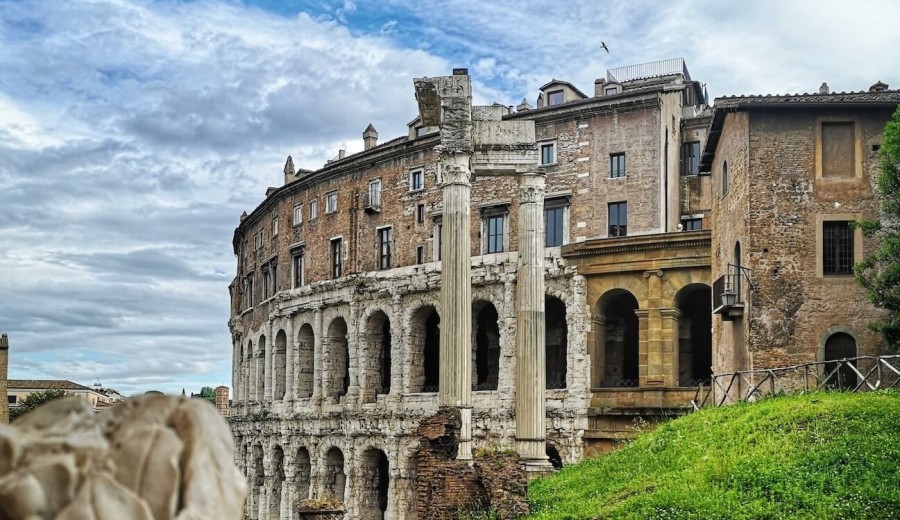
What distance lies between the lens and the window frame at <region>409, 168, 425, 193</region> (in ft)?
119

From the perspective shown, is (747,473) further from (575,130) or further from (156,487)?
(575,130)

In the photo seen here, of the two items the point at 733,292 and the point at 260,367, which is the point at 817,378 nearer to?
the point at 733,292

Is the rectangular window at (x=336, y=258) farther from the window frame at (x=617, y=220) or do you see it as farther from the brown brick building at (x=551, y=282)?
the window frame at (x=617, y=220)

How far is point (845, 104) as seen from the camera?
2256 cm

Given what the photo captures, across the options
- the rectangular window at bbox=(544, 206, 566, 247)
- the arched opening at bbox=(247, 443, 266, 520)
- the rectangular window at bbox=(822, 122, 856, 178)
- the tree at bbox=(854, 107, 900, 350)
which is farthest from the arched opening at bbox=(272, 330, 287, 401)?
the tree at bbox=(854, 107, 900, 350)

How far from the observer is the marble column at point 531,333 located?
20.8m

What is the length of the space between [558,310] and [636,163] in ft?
17.3

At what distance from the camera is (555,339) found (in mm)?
33875

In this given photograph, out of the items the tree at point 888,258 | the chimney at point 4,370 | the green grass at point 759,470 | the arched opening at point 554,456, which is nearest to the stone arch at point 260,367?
the chimney at point 4,370

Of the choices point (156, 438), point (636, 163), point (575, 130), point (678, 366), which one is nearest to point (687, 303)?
point (678, 366)

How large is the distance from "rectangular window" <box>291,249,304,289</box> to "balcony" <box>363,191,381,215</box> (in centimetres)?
514

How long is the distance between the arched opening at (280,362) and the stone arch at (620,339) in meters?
16.9

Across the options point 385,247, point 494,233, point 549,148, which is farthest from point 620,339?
point 385,247

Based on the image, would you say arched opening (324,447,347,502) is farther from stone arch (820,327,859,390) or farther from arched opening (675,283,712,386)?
stone arch (820,327,859,390)
